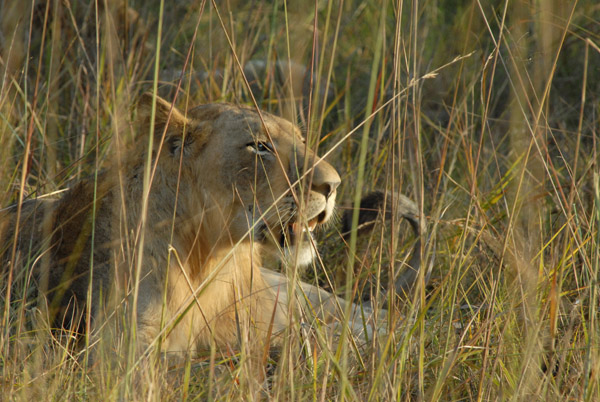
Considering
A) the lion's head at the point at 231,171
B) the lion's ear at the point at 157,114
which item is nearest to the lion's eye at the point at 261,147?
the lion's head at the point at 231,171

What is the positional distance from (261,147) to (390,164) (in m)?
0.82

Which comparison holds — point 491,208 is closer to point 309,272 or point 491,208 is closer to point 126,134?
point 309,272

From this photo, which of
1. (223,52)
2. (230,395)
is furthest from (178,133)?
(223,52)

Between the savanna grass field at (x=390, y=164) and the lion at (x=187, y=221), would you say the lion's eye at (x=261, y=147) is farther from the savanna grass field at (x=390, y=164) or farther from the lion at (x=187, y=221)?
the savanna grass field at (x=390, y=164)

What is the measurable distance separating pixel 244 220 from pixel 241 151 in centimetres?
24

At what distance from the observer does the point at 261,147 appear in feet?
8.92

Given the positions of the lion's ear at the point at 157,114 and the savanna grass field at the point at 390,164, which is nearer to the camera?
the savanna grass field at the point at 390,164

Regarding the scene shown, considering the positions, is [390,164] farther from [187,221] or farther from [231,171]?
[187,221]

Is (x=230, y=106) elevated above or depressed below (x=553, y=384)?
above

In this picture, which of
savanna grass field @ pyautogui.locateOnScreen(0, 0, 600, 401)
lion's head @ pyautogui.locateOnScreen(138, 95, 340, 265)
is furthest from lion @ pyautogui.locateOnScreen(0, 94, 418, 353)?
savanna grass field @ pyautogui.locateOnScreen(0, 0, 600, 401)

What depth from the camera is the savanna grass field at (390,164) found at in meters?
1.94

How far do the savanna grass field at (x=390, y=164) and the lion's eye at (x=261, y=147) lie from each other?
29 cm

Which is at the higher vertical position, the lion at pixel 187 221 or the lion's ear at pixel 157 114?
the lion's ear at pixel 157 114

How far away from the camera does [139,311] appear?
2572 millimetres
